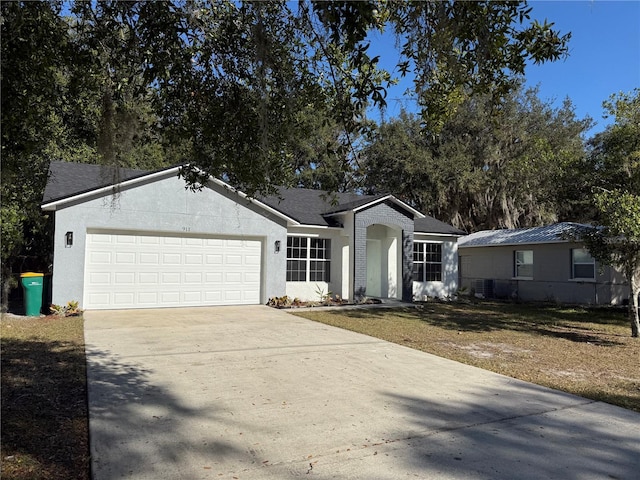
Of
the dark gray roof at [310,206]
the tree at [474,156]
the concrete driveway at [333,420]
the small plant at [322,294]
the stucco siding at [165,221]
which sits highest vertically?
the tree at [474,156]

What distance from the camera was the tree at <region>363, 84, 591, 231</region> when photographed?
83.4ft

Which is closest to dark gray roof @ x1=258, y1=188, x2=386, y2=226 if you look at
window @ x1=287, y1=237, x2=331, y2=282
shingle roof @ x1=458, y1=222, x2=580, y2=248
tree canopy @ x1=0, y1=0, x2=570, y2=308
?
window @ x1=287, y1=237, x2=331, y2=282

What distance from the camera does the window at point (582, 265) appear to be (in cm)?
1831

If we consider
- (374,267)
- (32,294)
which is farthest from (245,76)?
(374,267)

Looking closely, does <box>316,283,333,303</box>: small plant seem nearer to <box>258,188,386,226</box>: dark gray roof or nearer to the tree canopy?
<box>258,188,386,226</box>: dark gray roof

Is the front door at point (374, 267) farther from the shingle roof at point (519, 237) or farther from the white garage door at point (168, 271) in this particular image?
the shingle roof at point (519, 237)

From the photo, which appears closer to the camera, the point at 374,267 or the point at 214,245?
the point at 214,245

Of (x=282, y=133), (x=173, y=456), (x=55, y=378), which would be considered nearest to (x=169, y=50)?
(x=282, y=133)

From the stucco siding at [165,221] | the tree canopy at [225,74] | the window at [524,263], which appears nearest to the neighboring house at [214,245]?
the stucco siding at [165,221]

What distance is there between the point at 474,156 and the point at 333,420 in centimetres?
2418

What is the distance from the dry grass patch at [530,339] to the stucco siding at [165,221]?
3.10 metres

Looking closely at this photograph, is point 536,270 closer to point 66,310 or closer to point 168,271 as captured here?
point 168,271

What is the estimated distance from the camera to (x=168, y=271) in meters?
14.1

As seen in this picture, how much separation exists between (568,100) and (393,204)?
16.0m
